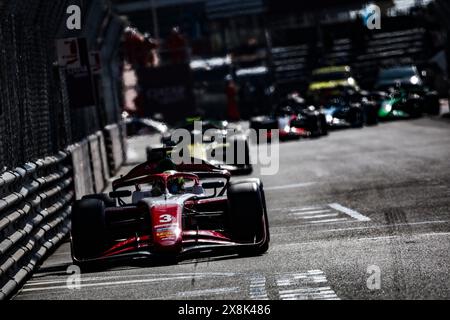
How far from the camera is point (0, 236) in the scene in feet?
34.5

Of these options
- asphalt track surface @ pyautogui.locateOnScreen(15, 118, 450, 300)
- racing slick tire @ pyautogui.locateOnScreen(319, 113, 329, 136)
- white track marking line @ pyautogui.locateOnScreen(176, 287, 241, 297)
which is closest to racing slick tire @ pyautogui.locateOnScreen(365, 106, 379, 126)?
racing slick tire @ pyautogui.locateOnScreen(319, 113, 329, 136)

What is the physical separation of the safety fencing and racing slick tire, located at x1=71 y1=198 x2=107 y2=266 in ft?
1.69

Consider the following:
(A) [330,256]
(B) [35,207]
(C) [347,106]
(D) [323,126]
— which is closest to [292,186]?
(B) [35,207]

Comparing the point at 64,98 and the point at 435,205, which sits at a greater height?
the point at 64,98

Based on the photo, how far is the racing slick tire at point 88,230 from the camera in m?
11.1

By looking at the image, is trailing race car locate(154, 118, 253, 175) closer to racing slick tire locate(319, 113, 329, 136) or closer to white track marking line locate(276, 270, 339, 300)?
racing slick tire locate(319, 113, 329, 136)

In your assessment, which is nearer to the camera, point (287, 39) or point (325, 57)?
point (325, 57)

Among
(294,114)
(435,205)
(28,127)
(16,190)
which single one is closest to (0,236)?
(16,190)

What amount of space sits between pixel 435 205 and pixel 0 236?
560 cm

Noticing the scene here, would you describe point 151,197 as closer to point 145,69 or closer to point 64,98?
point 64,98

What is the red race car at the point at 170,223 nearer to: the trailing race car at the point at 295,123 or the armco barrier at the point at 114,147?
the armco barrier at the point at 114,147

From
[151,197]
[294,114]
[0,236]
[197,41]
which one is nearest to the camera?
[0,236]

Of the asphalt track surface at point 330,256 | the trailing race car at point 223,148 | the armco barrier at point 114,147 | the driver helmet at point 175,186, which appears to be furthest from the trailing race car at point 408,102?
the driver helmet at point 175,186
